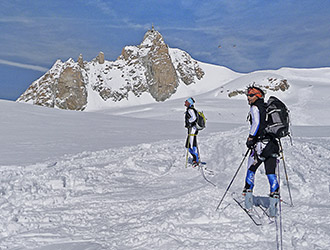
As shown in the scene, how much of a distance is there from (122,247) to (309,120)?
4049 cm

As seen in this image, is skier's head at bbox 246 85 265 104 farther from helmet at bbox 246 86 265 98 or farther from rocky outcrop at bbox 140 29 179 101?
rocky outcrop at bbox 140 29 179 101

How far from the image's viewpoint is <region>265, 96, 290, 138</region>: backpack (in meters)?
4.72

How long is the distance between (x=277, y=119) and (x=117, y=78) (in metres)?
137

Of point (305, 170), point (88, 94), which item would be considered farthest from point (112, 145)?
point (88, 94)

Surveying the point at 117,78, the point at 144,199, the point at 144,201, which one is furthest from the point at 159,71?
the point at 144,201

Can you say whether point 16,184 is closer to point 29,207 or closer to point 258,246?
point 29,207

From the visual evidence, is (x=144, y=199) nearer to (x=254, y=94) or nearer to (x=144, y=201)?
(x=144, y=201)

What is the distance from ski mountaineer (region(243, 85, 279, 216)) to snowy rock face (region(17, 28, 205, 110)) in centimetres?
12217

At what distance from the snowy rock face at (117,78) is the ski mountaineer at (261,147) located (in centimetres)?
12217

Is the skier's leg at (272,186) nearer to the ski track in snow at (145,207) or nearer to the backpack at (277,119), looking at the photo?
the ski track in snow at (145,207)

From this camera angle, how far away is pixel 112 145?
43.2 ft

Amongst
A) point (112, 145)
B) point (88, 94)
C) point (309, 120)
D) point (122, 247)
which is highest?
point (88, 94)

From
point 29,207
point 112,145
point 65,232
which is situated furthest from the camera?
point 112,145

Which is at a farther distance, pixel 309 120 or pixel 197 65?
pixel 197 65
